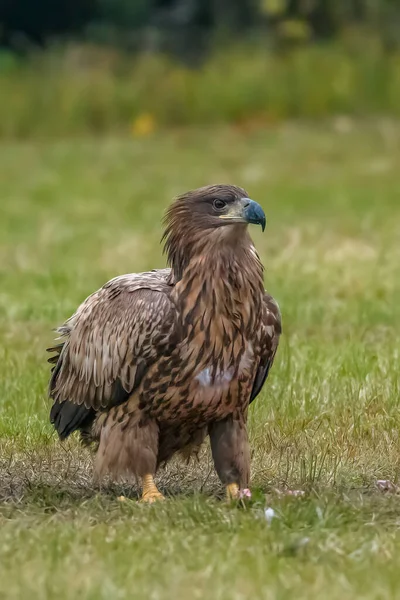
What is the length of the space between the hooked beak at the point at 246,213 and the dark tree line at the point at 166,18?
13349mm

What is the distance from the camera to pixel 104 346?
222 inches

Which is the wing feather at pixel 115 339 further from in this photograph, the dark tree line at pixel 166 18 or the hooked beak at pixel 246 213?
the dark tree line at pixel 166 18

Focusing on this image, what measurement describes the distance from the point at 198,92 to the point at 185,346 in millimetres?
12683

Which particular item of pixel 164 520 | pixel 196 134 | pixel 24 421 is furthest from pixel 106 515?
pixel 196 134

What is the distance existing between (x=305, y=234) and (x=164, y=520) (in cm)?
732

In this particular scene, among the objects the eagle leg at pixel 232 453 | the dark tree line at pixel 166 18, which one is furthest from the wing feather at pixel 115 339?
the dark tree line at pixel 166 18

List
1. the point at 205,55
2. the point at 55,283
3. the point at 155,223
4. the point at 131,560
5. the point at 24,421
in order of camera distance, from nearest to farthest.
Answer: the point at 131,560, the point at 24,421, the point at 55,283, the point at 155,223, the point at 205,55

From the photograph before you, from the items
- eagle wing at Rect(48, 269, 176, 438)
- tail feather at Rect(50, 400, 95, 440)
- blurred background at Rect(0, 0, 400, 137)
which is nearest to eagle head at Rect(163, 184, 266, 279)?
eagle wing at Rect(48, 269, 176, 438)

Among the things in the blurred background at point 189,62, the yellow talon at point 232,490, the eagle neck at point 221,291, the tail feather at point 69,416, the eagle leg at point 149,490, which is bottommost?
the yellow talon at point 232,490

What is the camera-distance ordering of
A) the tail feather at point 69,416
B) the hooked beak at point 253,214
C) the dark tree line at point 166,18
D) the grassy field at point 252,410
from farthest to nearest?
the dark tree line at point 166,18 < the tail feather at point 69,416 < the hooked beak at point 253,214 < the grassy field at point 252,410

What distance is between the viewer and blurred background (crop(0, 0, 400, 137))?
57.8ft

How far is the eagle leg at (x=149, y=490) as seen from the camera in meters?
5.54

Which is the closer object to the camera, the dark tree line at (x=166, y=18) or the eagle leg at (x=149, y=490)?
the eagle leg at (x=149, y=490)

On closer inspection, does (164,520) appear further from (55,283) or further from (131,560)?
(55,283)
